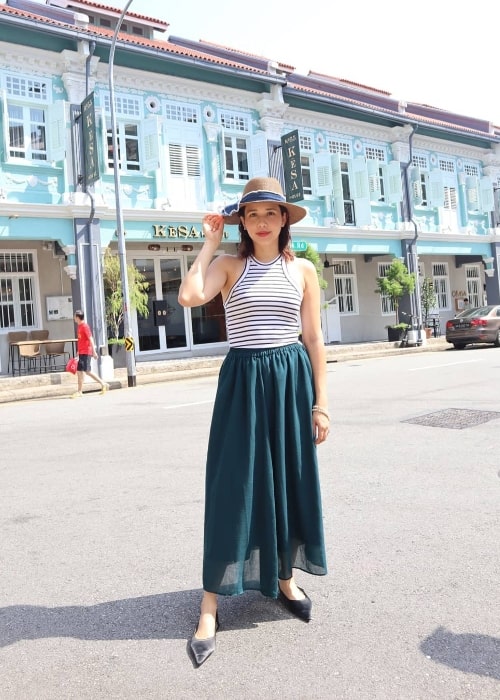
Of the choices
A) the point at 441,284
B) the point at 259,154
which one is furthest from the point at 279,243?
the point at 441,284

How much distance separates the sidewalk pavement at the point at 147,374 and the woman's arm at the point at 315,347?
39.1 feet

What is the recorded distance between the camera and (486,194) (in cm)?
2788

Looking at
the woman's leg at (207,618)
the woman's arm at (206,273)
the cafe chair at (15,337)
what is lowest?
the woman's leg at (207,618)

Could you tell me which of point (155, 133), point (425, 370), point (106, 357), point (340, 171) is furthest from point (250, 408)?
point (340, 171)

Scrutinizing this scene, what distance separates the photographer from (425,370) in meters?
13.9

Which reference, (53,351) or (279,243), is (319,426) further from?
(53,351)

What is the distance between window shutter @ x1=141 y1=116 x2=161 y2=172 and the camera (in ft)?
59.4

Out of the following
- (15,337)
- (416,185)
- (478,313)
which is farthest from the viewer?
(416,185)

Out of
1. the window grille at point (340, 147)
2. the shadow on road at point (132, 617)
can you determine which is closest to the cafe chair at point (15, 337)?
the window grille at point (340, 147)

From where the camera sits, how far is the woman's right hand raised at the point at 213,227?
2939 mm

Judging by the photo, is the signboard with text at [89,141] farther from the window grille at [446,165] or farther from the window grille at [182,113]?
the window grille at [446,165]

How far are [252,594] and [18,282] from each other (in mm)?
16154

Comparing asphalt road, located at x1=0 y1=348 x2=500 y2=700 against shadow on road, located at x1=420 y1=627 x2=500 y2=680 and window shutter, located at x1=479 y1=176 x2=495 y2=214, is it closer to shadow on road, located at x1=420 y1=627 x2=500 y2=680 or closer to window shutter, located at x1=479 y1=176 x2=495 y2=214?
shadow on road, located at x1=420 y1=627 x2=500 y2=680

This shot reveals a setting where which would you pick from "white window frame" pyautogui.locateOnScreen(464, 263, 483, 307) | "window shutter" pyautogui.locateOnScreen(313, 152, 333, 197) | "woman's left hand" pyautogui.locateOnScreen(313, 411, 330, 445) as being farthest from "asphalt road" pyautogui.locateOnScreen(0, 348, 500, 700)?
"white window frame" pyautogui.locateOnScreen(464, 263, 483, 307)
